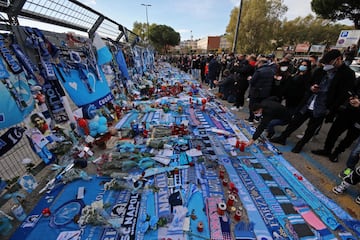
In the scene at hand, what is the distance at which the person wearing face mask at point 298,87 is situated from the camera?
3312 mm

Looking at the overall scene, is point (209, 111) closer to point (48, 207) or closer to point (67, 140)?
point (67, 140)

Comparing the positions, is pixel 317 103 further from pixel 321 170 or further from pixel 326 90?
pixel 321 170

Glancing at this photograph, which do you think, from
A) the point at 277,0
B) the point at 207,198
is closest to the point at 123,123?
the point at 207,198

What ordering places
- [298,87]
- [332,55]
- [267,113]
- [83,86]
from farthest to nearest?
[83,86] < [298,87] < [267,113] < [332,55]

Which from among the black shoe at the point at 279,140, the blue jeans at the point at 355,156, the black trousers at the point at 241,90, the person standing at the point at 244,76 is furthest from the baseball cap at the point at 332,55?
the black trousers at the point at 241,90

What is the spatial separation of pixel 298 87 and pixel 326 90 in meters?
0.71

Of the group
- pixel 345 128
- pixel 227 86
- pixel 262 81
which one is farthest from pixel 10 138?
pixel 227 86

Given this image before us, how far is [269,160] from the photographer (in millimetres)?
2943

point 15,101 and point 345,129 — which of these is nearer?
point 15,101

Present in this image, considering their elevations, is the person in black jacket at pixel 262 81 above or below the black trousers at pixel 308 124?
above

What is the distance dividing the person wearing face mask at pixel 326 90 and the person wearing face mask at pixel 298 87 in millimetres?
198

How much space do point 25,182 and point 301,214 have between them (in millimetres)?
3402

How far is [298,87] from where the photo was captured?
338 cm

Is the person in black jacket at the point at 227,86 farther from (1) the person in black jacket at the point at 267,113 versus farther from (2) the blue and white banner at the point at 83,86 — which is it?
(2) the blue and white banner at the point at 83,86
